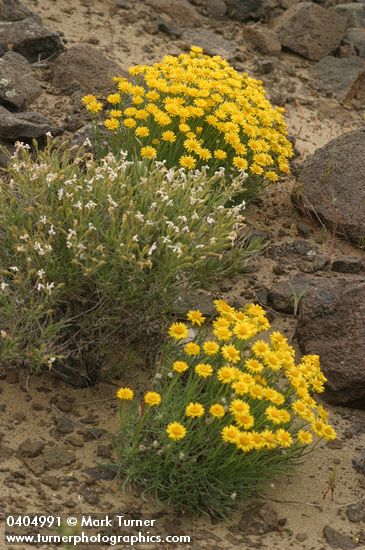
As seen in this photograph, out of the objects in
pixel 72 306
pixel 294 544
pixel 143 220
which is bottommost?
pixel 294 544

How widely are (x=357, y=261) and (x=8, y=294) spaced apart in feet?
7.97

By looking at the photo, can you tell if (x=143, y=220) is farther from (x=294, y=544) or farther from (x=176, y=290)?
(x=294, y=544)

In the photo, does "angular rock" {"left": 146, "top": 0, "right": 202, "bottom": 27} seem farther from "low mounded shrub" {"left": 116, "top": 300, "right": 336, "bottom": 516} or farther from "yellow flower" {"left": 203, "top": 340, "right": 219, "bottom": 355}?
"yellow flower" {"left": 203, "top": 340, "right": 219, "bottom": 355}

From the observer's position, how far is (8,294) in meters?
4.51

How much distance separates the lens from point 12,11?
8.16m

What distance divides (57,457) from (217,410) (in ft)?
2.75

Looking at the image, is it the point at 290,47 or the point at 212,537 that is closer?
the point at 212,537

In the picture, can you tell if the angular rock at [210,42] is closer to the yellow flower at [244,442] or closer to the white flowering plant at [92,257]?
the white flowering plant at [92,257]

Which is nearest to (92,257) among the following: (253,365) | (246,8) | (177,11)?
(253,365)

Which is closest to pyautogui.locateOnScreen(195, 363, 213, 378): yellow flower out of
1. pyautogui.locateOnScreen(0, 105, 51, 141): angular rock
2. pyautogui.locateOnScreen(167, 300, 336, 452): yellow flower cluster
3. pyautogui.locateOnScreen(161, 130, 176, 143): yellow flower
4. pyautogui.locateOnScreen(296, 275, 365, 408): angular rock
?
pyautogui.locateOnScreen(167, 300, 336, 452): yellow flower cluster

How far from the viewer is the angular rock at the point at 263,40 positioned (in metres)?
9.27

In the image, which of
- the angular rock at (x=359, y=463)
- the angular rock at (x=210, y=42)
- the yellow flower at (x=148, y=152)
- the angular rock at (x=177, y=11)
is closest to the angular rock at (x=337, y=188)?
the yellow flower at (x=148, y=152)

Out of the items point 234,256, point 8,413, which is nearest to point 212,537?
point 8,413

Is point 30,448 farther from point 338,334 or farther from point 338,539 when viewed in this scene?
point 338,334
